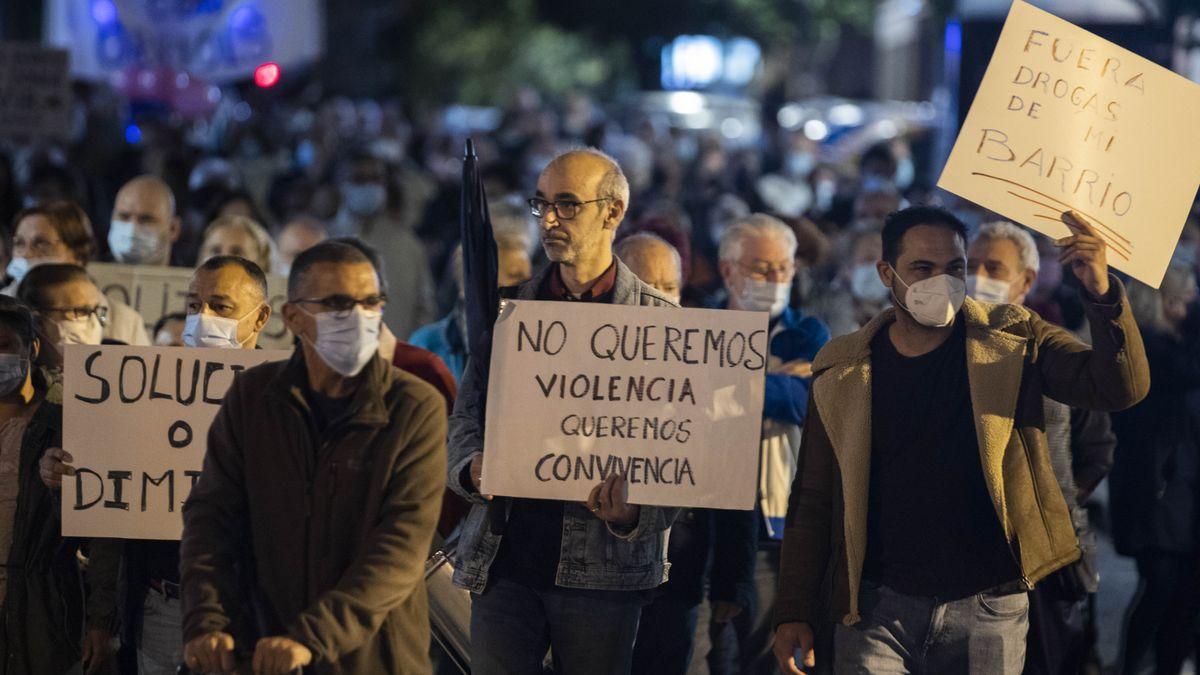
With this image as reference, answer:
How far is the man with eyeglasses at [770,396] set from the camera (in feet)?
21.8

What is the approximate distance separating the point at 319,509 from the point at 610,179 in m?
1.39

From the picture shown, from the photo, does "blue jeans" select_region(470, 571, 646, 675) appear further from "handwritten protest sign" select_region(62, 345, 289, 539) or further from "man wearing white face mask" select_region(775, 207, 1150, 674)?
"handwritten protest sign" select_region(62, 345, 289, 539)

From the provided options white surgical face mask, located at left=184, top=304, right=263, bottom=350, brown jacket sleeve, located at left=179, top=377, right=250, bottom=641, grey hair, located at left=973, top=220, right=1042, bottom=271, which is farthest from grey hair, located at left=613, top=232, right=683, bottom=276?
brown jacket sleeve, located at left=179, top=377, right=250, bottom=641

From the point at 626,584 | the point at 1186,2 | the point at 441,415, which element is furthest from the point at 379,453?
the point at 1186,2

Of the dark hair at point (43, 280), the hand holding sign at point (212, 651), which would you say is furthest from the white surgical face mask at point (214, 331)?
the hand holding sign at point (212, 651)

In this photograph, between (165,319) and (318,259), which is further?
(165,319)

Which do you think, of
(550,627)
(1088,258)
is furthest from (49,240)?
(1088,258)

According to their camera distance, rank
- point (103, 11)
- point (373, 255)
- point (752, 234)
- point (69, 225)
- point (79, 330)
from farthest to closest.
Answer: point (103, 11) → point (69, 225) → point (752, 234) → point (79, 330) → point (373, 255)

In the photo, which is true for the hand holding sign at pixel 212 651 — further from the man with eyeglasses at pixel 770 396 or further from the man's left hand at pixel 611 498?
the man with eyeglasses at pixel 770 396

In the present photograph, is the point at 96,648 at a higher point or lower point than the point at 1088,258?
lower

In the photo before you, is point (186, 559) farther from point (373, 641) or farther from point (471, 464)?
point (471, 464)

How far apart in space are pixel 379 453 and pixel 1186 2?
9728 millimetres

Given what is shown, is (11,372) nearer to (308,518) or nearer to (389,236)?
(308,518)

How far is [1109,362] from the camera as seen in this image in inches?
188
